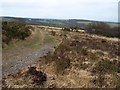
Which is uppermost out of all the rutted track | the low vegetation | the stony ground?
the low vegetation

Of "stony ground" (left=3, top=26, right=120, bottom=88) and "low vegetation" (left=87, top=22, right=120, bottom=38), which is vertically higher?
"low vegetation" (left=87, top=22, right=120, bottom=38)

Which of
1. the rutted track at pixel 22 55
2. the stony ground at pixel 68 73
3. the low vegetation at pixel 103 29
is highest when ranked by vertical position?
the low vegetation at pixel 103 29

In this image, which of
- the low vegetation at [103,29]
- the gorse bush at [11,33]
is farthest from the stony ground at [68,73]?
the low vegetation at [103,29]

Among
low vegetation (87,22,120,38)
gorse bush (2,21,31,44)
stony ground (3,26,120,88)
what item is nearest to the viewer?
stony ground (3,26,120,88)

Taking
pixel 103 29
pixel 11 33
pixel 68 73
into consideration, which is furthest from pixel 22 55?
pixel 103 29

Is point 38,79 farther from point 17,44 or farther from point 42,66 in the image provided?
point 17,44

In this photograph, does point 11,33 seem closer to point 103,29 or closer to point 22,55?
point 22,55

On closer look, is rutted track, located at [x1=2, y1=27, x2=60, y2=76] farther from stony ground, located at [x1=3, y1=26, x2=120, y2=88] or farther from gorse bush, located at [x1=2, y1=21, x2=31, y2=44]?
gorse bush, located at [x1=2, y1=21, x2=31, y2=44]

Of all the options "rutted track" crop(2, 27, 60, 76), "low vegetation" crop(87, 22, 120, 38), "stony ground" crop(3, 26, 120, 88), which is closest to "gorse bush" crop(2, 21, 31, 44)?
"rutted track" crop(2, 27, 60, 76)

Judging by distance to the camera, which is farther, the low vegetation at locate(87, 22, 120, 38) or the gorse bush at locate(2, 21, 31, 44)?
the low vegetation at locate(87, 22, 120, 38)

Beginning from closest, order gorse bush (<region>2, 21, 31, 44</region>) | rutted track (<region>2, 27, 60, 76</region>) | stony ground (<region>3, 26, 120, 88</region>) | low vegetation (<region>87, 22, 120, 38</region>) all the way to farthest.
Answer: stony ground (<region>3, 26, 120, 88</region>), rutted track (<region>2, 27, 60, 76</region>), gorse bush (<region>2, 21, 31, 44</region>), low vegetation (<region>87, 22, 120, 38</region>)

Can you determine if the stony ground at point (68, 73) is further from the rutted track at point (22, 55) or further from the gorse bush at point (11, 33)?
the gorse bush at point (11, 33)

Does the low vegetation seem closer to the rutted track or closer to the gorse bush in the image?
the gorse bush
